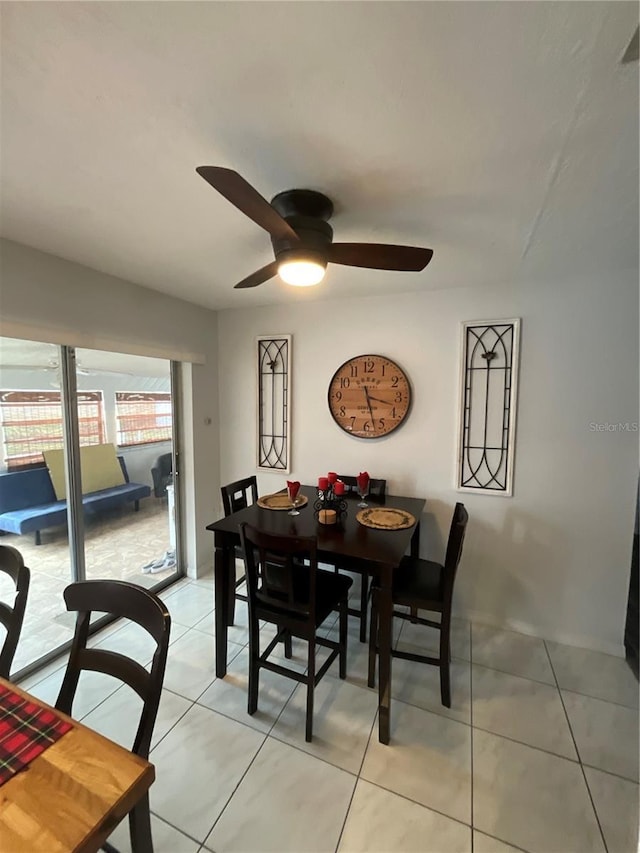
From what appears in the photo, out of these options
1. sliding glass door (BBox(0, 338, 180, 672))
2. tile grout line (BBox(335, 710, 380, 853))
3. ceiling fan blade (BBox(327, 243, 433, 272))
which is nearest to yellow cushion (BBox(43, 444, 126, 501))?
sliding glass door (BBox(0, 338, 180, 672))

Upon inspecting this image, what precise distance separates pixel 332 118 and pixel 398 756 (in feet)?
8.31

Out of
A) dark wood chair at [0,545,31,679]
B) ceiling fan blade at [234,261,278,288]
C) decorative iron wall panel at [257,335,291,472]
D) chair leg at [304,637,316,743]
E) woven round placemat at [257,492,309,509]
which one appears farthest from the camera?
decorative iron wall panel at [257,335,291,472]

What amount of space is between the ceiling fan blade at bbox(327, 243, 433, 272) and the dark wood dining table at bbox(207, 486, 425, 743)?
52.2 inches

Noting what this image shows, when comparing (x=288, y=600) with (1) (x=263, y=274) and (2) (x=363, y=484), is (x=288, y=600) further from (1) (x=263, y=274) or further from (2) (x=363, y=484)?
(1) (x=263, y=274)

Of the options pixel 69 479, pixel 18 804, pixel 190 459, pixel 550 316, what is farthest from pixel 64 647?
pixel 550 316

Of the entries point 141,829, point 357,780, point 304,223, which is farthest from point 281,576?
point 304,223

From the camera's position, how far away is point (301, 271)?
1481 millimetres

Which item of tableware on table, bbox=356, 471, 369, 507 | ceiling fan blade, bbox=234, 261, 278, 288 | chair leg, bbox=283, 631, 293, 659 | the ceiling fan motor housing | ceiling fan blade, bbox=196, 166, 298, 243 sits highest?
the ceiling fan motor housing

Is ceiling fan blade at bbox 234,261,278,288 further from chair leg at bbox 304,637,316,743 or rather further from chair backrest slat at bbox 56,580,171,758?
chair leg at bbox 304,637,316,743

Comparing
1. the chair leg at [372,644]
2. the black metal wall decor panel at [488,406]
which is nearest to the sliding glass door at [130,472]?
the chair leg at [372,644]

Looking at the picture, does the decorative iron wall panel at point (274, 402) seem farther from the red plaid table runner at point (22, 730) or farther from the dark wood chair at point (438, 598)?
the red plaid table runner at point (22, 730)

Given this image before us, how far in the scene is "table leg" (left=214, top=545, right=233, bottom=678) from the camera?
6.74 ft

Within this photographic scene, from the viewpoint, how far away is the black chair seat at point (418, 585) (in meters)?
1.92

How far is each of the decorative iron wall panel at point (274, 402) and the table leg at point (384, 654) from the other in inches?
64.9
